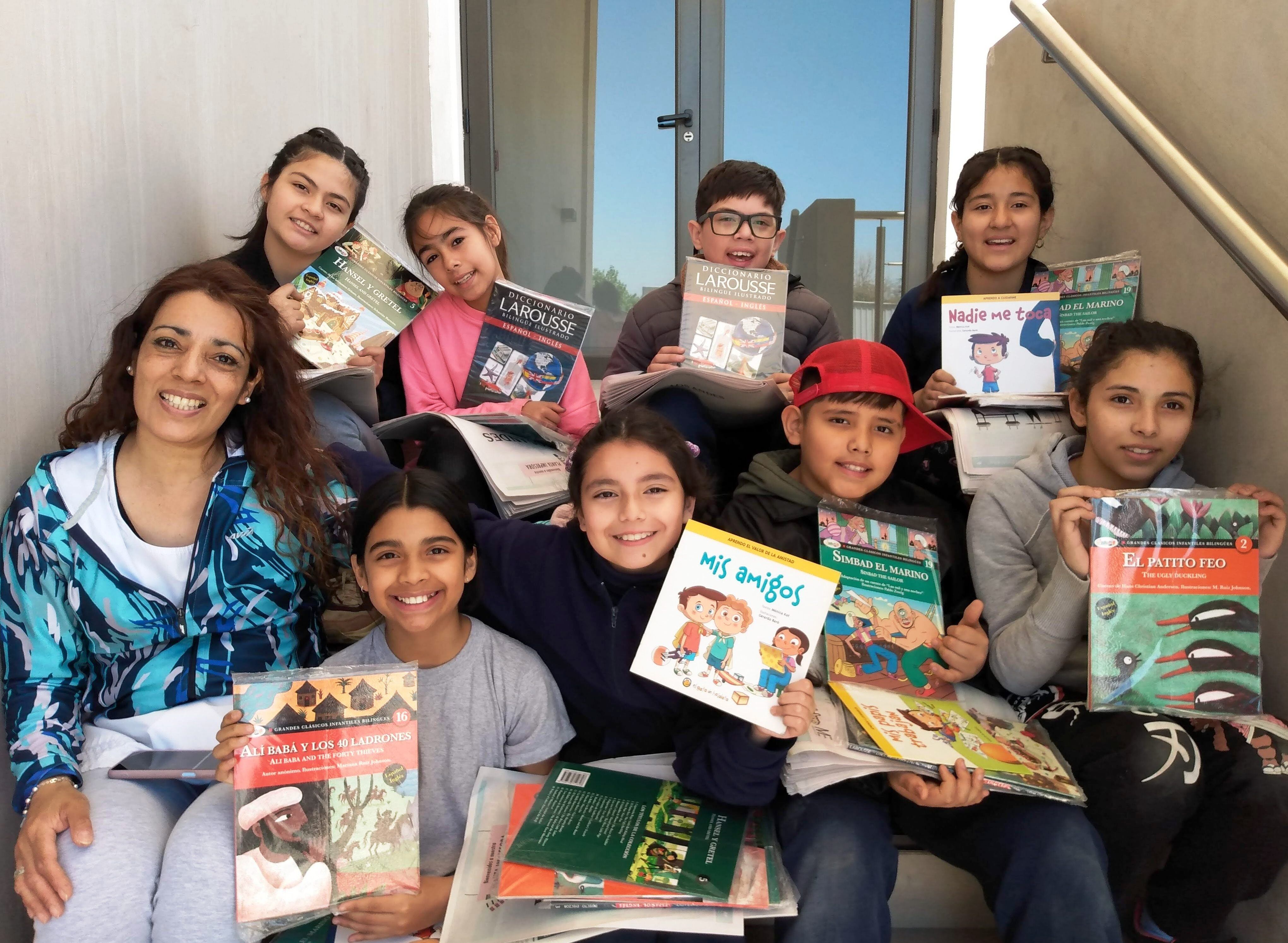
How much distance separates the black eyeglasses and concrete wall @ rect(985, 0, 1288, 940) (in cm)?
86

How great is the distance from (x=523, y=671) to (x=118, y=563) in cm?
67

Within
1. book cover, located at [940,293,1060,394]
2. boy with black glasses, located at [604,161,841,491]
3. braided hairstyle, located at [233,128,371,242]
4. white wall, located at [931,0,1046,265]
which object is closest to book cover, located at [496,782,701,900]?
boy with black glasses, located at [604,161,841,491]

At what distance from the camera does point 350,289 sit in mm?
2016

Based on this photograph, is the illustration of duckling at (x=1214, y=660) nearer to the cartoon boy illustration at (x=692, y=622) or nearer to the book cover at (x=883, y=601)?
the book cover at (x=883, y=601)

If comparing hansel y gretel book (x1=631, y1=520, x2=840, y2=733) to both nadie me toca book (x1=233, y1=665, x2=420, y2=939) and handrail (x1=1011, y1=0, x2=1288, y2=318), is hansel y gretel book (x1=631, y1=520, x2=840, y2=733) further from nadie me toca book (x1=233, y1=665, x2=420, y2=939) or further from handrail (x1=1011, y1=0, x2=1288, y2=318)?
handrail (x1=1011, y1=0, x2=1288, y2=318)

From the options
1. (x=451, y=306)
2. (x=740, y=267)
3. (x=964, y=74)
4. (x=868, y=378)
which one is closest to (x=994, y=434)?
(x=868, y=378)

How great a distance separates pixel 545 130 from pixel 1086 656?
3.90 meters

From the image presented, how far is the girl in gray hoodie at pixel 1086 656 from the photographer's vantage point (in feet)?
4.58

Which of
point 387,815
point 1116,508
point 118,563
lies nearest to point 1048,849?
point 1116,508

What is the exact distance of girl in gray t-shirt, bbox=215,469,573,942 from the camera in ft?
4.75

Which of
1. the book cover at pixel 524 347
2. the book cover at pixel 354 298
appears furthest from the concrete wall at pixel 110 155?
the book cover at pixel 524 347

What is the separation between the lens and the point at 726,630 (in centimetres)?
137

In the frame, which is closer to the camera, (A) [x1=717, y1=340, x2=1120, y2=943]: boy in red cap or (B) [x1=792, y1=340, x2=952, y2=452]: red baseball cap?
(A) [x1=717, y1=340, x2=1120, y2=943]: boy in red cap

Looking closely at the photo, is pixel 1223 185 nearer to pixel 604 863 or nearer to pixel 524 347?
pixel 524 347
